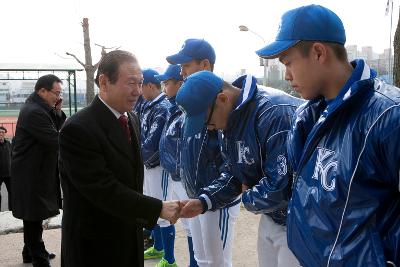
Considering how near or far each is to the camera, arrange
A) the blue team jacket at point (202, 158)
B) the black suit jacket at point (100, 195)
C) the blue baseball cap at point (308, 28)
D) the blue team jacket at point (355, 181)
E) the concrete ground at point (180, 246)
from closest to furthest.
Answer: the blue team jacket at point (355, 181), the blue baseball cap at point (308, 28), the black suit jacket at point (100, 195), the blue team jacket at point (202, 158), the concrete ground at point (180, 246)

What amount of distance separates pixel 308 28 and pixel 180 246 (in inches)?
154

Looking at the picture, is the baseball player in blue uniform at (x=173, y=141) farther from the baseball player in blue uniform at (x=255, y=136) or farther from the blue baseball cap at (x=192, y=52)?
the baseball player in blue uniform at (x=255, y=136)

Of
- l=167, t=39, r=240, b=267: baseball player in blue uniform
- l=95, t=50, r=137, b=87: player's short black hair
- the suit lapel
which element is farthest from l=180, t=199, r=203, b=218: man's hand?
l=95, t=50, r=137, b=87: player's short black hair

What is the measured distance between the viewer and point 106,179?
7.39 feet

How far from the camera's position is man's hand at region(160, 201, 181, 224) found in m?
2.59

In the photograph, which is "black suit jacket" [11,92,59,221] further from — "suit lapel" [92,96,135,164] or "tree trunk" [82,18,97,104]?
"tree trunk" [82,18,97,104]


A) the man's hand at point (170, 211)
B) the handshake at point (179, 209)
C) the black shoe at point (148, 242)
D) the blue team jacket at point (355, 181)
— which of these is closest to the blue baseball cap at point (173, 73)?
the black shoe at point (148, 242)

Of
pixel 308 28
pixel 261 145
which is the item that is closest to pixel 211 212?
pixel 261 145

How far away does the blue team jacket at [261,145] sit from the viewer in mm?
2266

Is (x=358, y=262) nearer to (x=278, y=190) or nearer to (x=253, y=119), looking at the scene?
(x=278, y=190)

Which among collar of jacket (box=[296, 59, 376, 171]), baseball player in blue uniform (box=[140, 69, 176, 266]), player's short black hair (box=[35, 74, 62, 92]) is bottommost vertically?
baseball player in blue uniform (box=[140, 69, 176, 266])

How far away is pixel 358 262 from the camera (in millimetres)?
1425

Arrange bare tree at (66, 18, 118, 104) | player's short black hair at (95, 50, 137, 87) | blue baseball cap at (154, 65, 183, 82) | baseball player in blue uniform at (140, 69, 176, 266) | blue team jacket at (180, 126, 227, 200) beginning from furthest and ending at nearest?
bare tree at (66, 18, 118, 104), baseball player in blue uniform at (140, 69, 176, 266), blue baseball cap at (154, 65, 183, 82), blue team jacket at (180, 126, 227, 200), player's short black hair at (95, 50, 137, 87)

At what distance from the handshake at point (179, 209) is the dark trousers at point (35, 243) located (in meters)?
2.24
